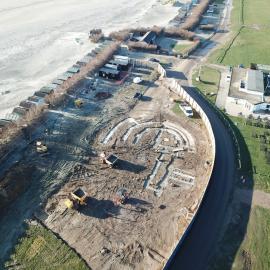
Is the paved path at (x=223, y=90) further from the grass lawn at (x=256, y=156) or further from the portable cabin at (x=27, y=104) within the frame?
the portable cabin at (x=27, y=104)

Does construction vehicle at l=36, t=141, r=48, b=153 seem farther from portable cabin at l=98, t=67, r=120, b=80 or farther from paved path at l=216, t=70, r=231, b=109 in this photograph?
paved path at l=216, t=70, r=231, b=109

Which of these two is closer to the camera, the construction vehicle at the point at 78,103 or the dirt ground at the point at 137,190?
the dirt ground at the point at 137,190

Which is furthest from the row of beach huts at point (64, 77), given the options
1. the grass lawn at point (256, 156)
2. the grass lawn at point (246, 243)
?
the grass lawn at point (246, 243)

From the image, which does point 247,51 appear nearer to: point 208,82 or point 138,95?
point 208,82

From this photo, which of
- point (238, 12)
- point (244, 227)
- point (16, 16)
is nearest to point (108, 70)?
point (244, 227)

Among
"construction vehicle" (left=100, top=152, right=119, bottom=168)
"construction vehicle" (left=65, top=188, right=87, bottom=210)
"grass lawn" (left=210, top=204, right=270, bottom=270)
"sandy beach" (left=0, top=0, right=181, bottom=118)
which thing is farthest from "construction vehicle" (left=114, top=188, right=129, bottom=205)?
"sandy beach" (left=0, top=0, right=181, bottom=118)

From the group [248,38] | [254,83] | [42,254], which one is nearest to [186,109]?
[254,83]
